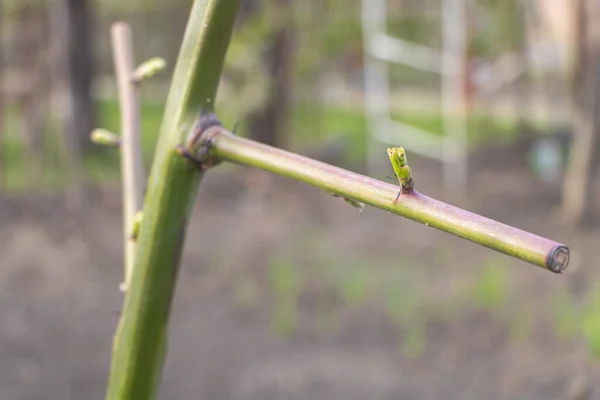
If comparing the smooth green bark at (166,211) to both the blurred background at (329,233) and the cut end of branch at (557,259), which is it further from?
the blurred background at (329,233)

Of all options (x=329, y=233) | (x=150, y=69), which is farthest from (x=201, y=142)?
(x=329, y=233)

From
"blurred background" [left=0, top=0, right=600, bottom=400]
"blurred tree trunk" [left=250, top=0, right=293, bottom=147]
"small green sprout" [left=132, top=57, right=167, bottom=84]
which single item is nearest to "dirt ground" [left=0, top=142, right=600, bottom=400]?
"blurred background" [left=0, top=0, right=600, bottom=400]

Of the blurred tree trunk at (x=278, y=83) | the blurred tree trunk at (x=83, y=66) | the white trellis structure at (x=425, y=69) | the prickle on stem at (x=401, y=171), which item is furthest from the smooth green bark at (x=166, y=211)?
the blurred tree trunk at (x=83, y=66)

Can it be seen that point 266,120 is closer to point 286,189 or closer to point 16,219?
point 286,189

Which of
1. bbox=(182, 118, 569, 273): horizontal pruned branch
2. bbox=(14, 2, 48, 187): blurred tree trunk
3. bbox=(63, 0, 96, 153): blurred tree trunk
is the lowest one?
bbox=(182, 118, 569, 273): horizontal pruned branch

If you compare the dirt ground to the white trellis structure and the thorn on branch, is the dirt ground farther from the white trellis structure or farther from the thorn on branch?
the thorn on branch

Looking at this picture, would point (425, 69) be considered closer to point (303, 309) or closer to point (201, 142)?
point (303, 309)

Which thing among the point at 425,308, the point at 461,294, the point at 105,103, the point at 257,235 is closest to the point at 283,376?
the point at 425,308
